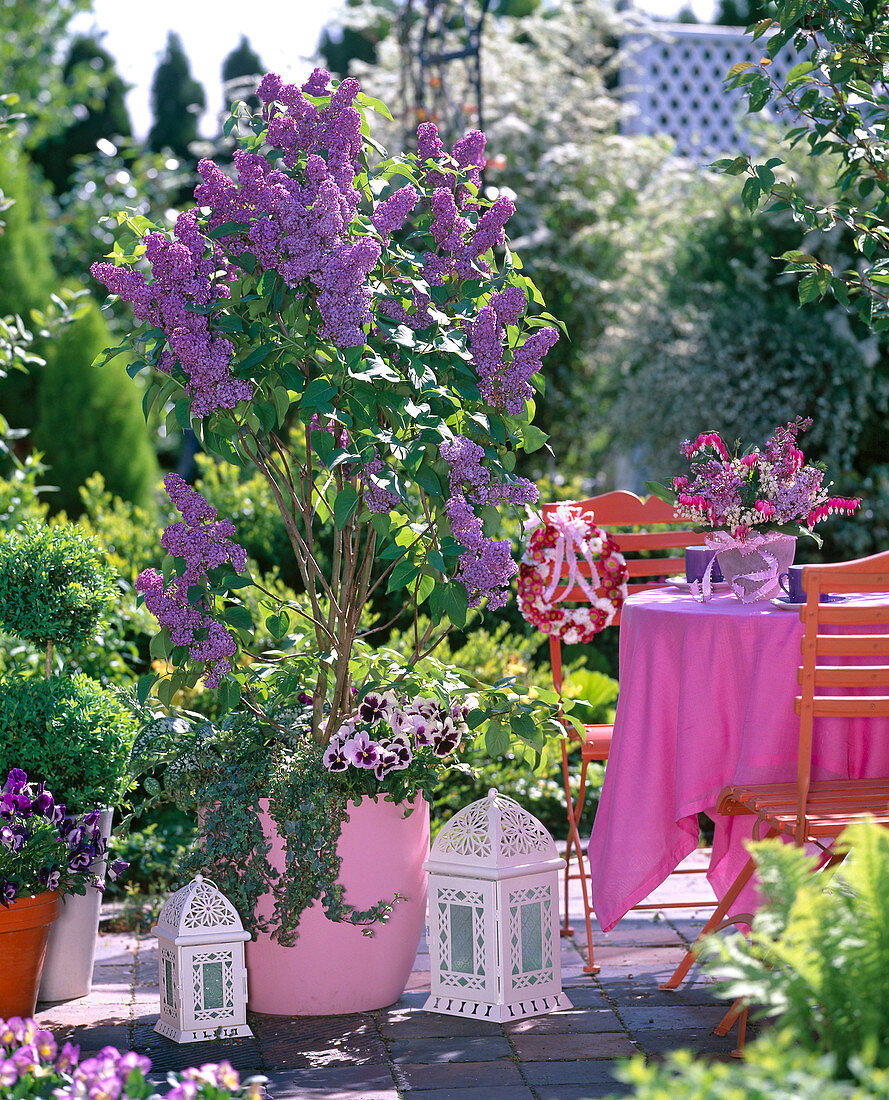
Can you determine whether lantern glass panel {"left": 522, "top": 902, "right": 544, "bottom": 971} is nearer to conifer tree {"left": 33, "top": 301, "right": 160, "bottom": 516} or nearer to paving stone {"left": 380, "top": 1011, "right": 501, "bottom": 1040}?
paving stone {"left": 380, "top": 1011, "right": 501, "bottom": 1040}

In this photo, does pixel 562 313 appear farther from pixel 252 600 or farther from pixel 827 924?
pixel 827 924

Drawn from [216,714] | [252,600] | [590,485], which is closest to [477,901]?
[216,714]

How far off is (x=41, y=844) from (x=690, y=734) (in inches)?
56.2

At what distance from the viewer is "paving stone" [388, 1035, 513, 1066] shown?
Answer: 2.56m

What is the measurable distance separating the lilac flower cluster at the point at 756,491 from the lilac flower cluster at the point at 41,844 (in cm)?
156

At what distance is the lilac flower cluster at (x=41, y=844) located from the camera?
8.68 feet

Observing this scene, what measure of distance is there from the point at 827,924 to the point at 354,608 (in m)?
1.60

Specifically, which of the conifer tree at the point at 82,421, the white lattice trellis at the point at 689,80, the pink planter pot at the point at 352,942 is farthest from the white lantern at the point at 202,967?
the white lattice trellis at the point at 689,80

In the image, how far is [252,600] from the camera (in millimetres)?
4414

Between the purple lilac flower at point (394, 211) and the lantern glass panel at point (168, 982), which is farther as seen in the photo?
the lantern glass panel at point (168, 982)

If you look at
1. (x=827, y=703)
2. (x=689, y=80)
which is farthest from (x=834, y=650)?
(x=689, y=80)

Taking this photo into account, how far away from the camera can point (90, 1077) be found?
1630 mm

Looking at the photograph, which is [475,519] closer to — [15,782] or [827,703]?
[827,703]

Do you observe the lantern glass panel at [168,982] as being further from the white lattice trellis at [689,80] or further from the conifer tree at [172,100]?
the conifer tree at [172,100]
